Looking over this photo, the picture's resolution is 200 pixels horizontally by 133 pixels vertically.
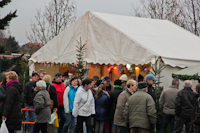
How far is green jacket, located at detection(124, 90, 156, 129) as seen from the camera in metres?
6.11

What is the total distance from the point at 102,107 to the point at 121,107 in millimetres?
979

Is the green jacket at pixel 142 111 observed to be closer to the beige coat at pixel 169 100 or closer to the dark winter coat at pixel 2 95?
the beige coat at pixel 169 100

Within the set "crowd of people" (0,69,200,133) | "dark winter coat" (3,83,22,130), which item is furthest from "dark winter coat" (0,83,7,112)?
"dark winter coat" (3,83,22,130)

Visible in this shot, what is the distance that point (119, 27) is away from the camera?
12.9 metres

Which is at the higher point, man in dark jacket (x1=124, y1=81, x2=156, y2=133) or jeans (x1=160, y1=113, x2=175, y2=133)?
man in dark jacket (x1=124, y1=81, x2=156, y2=133)

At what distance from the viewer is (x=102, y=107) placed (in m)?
8.08

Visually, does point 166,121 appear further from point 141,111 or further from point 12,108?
point 12,108

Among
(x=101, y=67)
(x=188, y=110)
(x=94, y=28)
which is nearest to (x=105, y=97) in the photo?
(x=188, y=110)

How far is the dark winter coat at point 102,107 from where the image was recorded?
8047 millimetres

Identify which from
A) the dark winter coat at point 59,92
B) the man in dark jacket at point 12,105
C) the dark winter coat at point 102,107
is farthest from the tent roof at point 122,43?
the man in dark jacket at point 12,105

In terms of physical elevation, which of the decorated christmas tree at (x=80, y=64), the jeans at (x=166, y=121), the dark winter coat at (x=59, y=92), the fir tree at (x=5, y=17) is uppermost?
the fir tree at (x=5, y=17)

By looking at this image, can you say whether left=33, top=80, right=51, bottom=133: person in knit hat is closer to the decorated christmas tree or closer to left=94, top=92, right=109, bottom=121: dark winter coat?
left=94, top=92, right=109, bottom=121: dark winter coat

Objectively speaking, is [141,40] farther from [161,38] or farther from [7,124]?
[7,124]

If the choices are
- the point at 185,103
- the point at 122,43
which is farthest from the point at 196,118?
the point at 122,43
